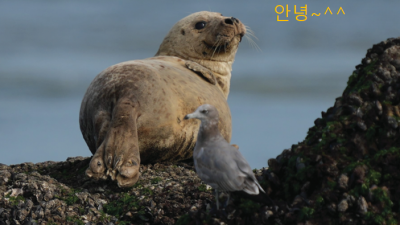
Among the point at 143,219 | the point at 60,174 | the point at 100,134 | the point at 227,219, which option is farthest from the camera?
the point at 60,174

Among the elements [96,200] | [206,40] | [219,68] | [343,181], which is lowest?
[96,200]

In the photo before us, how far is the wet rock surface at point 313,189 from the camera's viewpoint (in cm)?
411

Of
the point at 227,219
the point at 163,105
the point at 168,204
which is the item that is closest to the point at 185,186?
the point at 168,204

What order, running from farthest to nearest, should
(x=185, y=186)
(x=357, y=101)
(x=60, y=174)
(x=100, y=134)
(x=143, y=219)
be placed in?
1. (x=60, y=174)
2. (x=100, y=134)
3. (x=185, y=186)
4. (x=143, y=219)
5. (x=357, y=101)

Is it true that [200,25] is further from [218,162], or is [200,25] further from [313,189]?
[218,162]

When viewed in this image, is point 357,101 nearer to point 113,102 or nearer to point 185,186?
point 185,186

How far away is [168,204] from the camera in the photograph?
18.5 ft

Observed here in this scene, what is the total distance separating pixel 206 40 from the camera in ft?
29.0

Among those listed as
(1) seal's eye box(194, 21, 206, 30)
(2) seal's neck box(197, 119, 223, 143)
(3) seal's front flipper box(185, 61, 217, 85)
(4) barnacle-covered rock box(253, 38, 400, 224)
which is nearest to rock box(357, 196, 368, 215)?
(4) barnacle-covered rock box(253, 38, 400, 224)

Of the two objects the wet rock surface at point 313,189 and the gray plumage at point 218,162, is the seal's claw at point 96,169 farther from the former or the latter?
the gray plumage at point 218,162

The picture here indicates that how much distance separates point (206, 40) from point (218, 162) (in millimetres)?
4989

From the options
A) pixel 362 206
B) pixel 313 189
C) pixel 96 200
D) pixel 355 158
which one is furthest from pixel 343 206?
pixel 96 200

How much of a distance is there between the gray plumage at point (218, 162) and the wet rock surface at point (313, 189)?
113 millimetres

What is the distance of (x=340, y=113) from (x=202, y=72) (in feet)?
12.1
